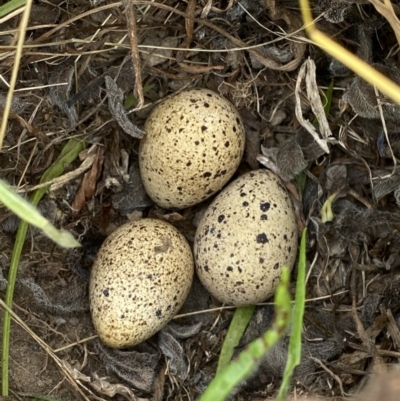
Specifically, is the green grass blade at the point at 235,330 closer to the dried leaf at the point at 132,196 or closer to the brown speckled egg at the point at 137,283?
the brown speckled egg at the point at 137,283

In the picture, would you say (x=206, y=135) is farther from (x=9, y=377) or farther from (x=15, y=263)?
(x=9, y=377)

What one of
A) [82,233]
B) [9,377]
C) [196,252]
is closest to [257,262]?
[196,252]

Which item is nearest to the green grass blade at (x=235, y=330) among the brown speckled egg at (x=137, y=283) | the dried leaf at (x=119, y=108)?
the brown speckled egg at (x=137, y=283)

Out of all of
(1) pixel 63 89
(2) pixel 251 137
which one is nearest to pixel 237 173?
(2) pixel 251 137

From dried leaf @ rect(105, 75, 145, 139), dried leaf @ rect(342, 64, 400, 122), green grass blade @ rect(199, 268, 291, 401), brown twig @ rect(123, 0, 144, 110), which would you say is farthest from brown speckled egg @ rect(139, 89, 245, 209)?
green grass blade @ rect(199, 268, 291, 401)

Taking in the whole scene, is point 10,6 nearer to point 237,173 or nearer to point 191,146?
point 191,146

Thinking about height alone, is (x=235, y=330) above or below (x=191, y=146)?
below

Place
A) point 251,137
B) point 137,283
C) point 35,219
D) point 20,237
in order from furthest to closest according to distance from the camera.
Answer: point 251,137 < point 20,237 < point 137,283 < point 35,219
